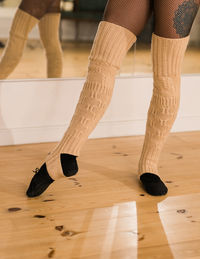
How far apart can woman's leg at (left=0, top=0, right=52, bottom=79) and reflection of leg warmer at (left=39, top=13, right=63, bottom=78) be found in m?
0.05

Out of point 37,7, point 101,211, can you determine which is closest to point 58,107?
point 37,7

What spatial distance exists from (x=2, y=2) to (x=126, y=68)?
0.68m

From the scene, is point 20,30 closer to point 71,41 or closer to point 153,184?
point 71,41

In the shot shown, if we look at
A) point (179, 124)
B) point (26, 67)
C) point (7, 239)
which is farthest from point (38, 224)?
point (179, 124)

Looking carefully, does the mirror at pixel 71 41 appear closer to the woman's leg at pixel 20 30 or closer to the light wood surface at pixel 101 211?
the woman's leg at pixel 20 30

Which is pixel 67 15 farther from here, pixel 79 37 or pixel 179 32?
pixel 179 32

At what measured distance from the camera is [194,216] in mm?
1587

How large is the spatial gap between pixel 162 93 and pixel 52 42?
77cm

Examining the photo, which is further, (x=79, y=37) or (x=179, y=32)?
(x=79, y=37)

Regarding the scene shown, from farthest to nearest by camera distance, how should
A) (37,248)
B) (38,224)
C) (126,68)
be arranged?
(126,68)
(38,224)
(37,248)

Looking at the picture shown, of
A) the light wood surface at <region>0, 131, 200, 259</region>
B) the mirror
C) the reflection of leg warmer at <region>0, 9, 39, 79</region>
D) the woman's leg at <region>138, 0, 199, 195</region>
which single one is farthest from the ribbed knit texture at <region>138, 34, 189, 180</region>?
the reflection of leg warmer at <region>0, 9, 39, 79</region>

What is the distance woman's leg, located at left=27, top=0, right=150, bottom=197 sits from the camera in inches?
61.0

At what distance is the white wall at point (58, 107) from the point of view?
2291mm

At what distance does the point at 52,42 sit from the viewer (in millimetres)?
2273
